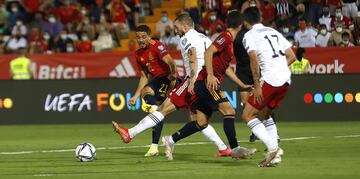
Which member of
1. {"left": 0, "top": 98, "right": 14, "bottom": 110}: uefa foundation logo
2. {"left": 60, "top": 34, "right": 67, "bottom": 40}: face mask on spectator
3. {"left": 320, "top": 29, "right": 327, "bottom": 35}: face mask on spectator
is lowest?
{"left": 0, "top": 98, "right": 14, "bottom": 110}: uefa foundation logo

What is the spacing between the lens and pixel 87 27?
32906 millimetres

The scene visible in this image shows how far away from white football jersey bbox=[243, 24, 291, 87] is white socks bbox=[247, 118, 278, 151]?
0.57 m

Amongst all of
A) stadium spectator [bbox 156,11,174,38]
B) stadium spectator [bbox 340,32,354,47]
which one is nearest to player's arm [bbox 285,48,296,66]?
stadium spectator [bbox 340,32,354,47]

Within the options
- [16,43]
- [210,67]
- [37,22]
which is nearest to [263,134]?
[210,67]

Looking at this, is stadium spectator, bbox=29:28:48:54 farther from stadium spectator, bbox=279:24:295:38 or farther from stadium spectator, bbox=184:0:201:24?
stadium spectator, bbox=279:24:295:38

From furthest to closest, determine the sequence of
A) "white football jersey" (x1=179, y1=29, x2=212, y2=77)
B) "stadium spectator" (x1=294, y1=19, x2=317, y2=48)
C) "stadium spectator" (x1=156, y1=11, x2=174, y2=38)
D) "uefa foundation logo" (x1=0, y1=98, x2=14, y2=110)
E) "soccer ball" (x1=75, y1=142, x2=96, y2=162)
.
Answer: "stadium spectator" (x1=156, y1=11, x2=174, y2=38) < "stadium spectator" (x1=294, y1=19, x2=317, y2=48) < "uefa foundation logo" (x1=0, y1=98, x2=14, y2=110) < "white football jersey" (x1=179, y1=29, x2=212, y2=77) < "soccer ball" (x1=75, y1=142, x2=96, y2=162)

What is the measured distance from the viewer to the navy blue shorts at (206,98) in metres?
14.9

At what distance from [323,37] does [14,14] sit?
11805 millimetres

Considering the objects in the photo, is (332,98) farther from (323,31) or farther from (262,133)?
(262,133)

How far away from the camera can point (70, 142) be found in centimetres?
1975

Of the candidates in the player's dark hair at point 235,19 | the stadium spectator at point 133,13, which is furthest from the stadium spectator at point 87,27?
the player's dark hair at point 235,19

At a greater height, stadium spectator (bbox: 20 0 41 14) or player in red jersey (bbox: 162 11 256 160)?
stadium spectator (bbox: 20 0 41 14)

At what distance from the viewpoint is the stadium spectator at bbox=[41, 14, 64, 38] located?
1318 inches

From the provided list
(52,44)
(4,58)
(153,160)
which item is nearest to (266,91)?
(153,160)
